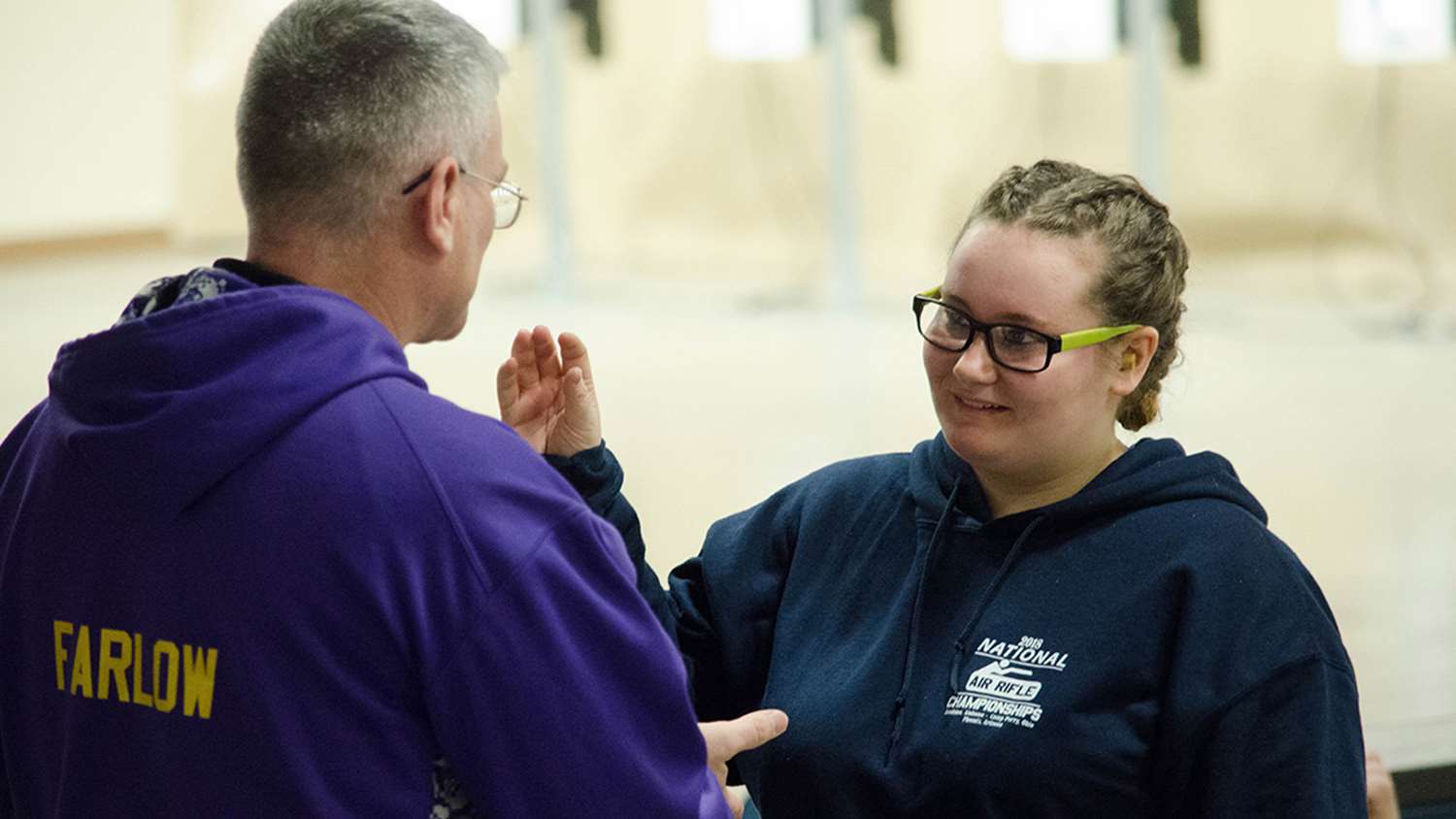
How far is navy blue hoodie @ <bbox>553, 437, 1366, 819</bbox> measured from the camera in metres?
1.48

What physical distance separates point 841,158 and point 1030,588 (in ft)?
22.1

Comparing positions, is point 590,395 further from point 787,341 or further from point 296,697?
point 787,341

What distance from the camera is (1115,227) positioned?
64.2 inches

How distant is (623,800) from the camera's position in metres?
1.17

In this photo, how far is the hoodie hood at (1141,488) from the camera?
1.61 m

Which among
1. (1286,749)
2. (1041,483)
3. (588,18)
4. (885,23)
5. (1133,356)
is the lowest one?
(1286,749)

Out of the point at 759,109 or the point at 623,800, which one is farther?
the point at 759,109

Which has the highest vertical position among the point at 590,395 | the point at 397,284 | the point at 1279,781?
the point at 397,284

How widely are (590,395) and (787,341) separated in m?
5.68

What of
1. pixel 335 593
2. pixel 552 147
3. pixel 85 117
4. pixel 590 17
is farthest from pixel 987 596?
pixel 85 117

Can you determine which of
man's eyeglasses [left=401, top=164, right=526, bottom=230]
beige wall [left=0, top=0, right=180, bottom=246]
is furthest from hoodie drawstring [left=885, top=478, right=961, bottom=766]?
beige wall [left=0, top=0, right=180, bottom=246]

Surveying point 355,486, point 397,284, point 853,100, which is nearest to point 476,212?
point 397,284

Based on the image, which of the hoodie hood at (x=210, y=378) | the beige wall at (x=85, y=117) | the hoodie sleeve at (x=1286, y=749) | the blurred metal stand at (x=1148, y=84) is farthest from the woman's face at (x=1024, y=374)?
the beige wall at (x=85, y=117)

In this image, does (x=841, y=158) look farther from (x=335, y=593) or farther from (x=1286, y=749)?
(x=335, y=593)
